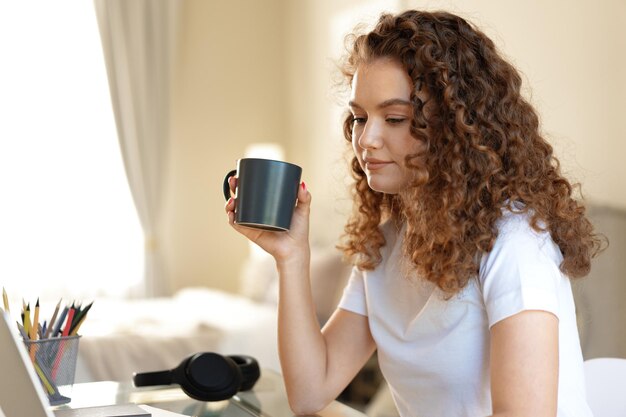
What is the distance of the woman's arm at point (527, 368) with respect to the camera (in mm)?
999

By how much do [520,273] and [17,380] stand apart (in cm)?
60

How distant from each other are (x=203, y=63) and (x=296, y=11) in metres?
0.61

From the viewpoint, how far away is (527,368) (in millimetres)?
1000

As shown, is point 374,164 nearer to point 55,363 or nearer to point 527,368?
point 527,368

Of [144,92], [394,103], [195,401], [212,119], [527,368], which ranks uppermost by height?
[144,92]

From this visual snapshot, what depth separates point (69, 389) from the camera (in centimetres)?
129

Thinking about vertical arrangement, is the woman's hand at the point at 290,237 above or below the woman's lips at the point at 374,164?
below

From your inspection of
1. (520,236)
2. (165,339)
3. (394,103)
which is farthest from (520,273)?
(165,339)

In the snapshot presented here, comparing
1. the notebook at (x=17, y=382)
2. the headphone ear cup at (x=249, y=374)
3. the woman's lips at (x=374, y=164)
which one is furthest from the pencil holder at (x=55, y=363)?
the woman's lips at (x=374, y=164)

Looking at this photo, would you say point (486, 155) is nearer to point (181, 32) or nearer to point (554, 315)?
point (554, 315)

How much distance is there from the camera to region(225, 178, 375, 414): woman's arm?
1.32 metres

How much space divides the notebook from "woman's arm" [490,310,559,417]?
514 millimetres

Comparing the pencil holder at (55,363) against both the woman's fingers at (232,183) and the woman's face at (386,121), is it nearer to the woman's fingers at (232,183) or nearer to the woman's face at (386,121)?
the woman's fingers at (232,183)

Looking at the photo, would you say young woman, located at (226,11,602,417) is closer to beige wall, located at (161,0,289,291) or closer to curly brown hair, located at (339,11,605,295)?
curly brown hair, located at (339,11,605,295)
